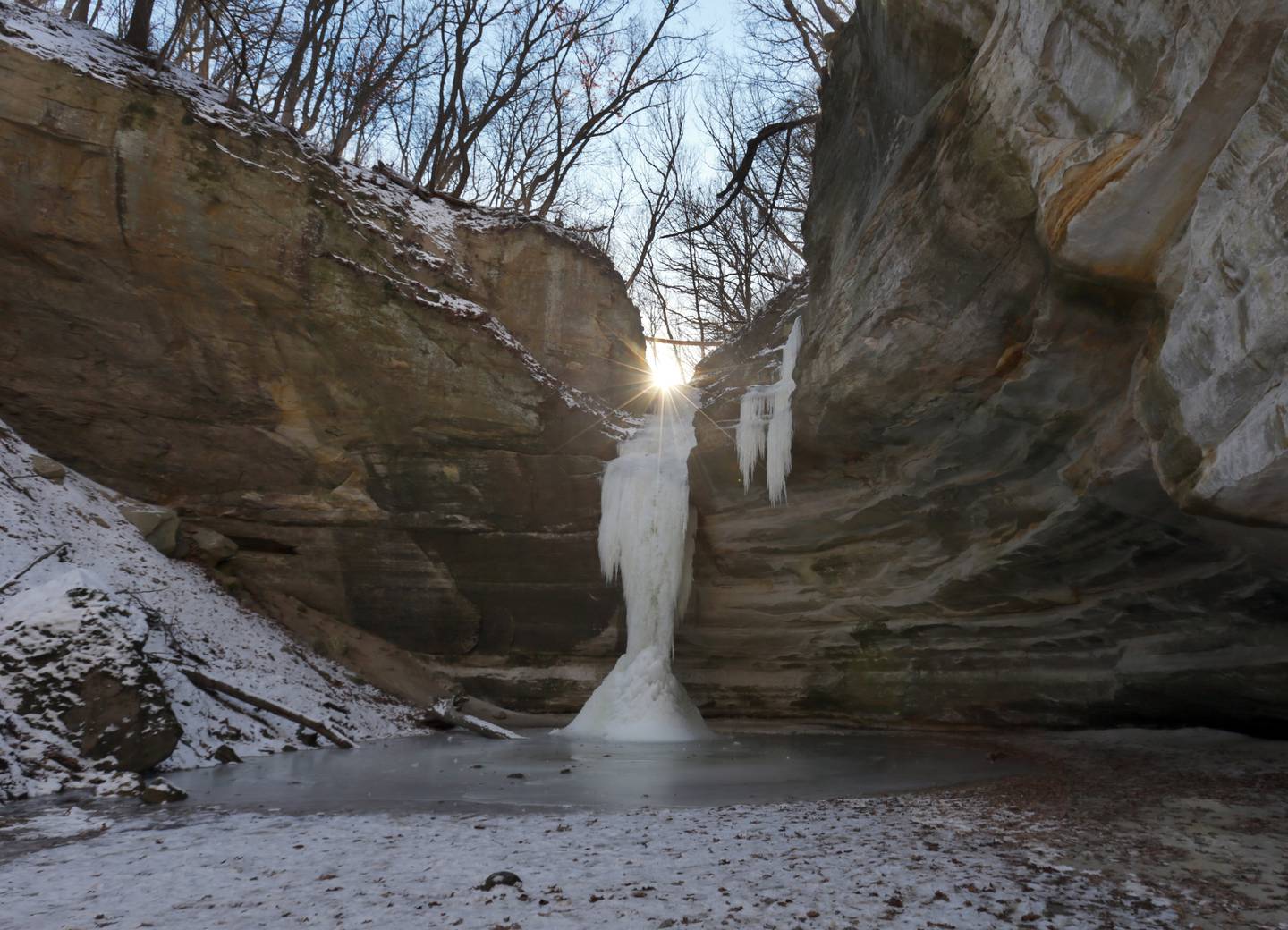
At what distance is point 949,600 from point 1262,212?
657 centimetres

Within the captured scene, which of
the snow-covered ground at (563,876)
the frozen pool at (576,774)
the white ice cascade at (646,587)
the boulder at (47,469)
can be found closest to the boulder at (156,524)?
the boulder at (47,469)

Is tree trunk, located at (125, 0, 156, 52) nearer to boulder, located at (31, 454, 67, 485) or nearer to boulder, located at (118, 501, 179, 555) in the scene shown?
boulder, located at (31, 454, 67, 485)

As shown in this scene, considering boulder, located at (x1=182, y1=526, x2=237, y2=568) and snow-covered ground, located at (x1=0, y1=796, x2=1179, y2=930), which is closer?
snow-covered ground, located at (x1=0, y1=796, x2=1179, y2=930)

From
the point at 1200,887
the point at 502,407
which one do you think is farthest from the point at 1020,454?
the point at 502,407

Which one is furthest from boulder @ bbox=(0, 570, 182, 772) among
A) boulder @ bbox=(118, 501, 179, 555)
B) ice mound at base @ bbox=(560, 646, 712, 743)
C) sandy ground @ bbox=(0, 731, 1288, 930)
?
ice mound at base @ bbox=(560, 646, 712, 743)

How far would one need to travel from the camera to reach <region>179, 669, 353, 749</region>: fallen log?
7.88 meters

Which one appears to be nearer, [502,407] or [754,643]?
[754,643]

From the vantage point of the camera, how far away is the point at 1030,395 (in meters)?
7.23

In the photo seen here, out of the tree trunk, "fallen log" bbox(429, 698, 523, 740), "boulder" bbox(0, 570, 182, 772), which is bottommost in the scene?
"fallen log" bbox(429, 698, 523, 740)

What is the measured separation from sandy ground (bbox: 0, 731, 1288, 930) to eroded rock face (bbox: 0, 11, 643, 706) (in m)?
8.03

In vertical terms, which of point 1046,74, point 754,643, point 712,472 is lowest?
point 754,643

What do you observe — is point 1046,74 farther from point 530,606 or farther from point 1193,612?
point 530,606

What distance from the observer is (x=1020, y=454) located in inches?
308

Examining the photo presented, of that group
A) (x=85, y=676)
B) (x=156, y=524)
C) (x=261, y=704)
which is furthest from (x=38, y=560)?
(x=156, y=524)
